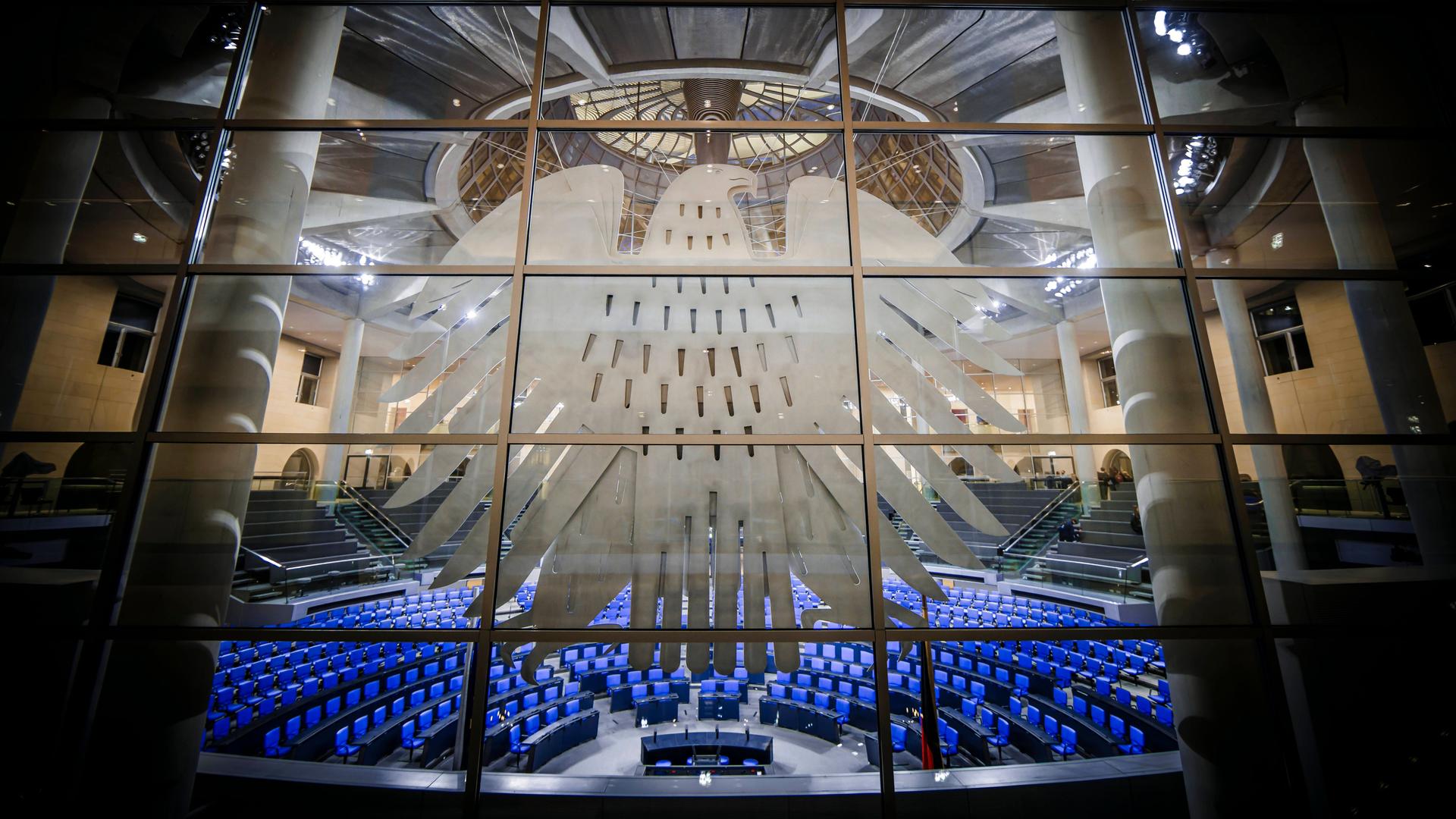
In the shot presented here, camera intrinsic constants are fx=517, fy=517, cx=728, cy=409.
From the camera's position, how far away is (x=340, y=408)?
10.9 feet

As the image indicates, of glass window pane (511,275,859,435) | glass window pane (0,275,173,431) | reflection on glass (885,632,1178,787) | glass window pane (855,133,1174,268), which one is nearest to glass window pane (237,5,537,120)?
glass window pane (0,275,173,431)

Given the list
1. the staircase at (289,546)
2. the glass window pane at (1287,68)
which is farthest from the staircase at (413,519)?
the glass window pane at (1287,68)

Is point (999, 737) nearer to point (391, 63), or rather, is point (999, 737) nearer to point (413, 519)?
point (413, 519)

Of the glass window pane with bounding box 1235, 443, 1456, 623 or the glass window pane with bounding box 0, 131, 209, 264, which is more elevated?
the glass window pane with bounding box 0, 131, 209, 264

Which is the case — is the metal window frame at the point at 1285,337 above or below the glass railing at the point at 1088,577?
above

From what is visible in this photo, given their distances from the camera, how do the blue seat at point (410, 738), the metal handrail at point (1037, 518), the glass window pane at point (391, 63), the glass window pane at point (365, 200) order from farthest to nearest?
the glass window pane at point (391, 63) < the glass window pane at point (365, 200) < the metal handrail at point (1037, 518) < the blue seat at point (410, 738)

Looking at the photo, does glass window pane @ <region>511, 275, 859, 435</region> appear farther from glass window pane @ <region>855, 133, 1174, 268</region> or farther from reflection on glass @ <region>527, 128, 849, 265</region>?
glass window pane @ <region>855, 133, 1174, 268</region>

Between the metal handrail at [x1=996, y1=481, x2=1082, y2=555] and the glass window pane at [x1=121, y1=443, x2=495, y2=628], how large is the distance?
3.37 metres

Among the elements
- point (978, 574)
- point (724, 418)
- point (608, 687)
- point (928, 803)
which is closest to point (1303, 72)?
point (978, 574)

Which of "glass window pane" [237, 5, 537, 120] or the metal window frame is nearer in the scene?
the metal window frame

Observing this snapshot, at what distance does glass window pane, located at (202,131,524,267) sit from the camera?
3.70 m

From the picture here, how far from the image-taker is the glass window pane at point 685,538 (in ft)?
10.7

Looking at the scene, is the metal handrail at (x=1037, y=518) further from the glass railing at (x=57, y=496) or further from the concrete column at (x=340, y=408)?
the glass railing at (x=57, y=496)

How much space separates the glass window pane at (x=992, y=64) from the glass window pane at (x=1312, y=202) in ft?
2.43
